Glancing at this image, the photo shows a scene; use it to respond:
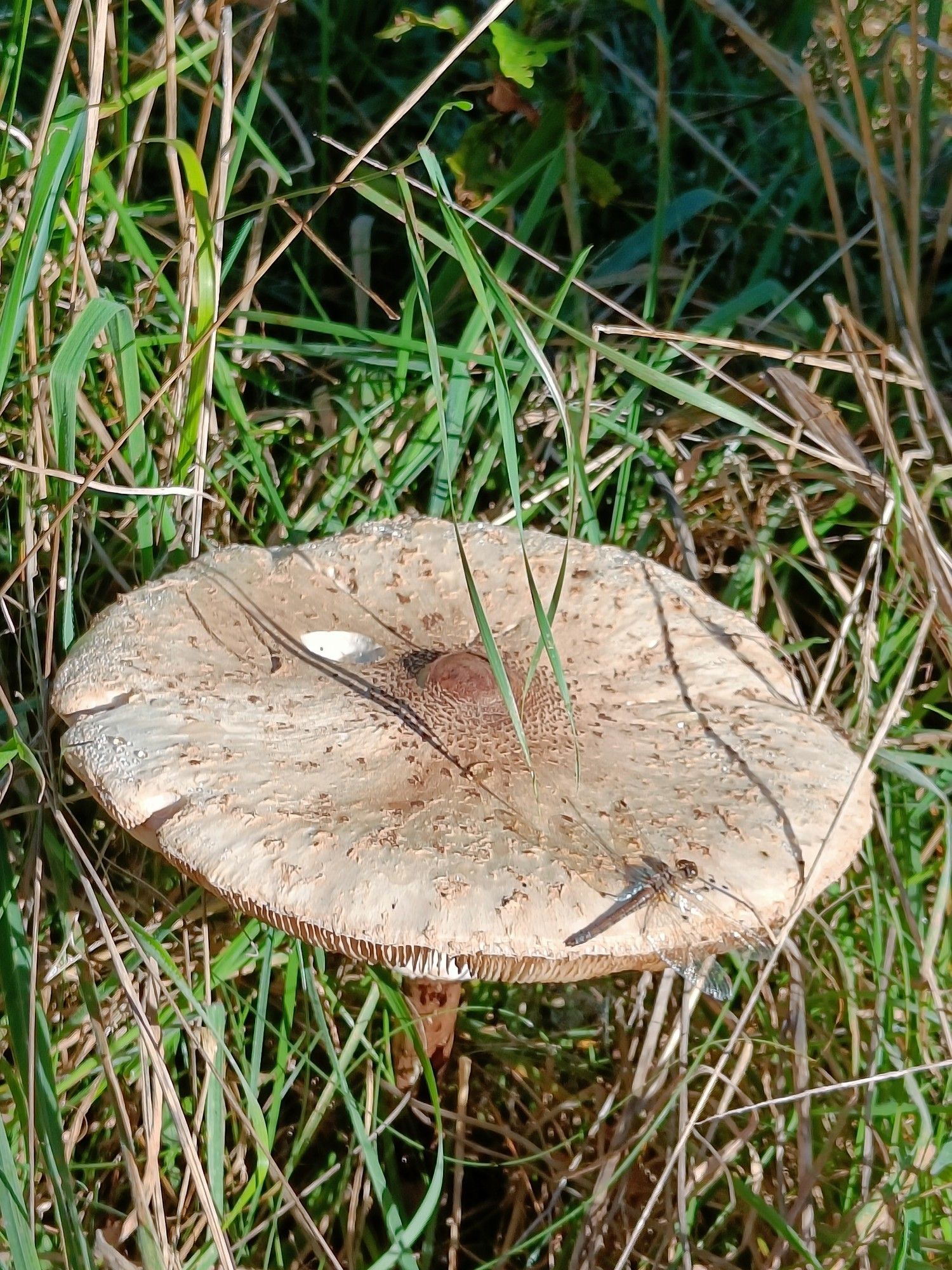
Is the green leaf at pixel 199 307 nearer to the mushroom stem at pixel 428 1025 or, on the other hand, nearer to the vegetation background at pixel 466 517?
the vegetation background at pixel 466 517

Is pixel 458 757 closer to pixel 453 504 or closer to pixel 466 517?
pixel 453 504

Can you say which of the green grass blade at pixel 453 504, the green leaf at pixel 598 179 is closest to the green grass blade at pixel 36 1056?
the green grass blade at pixel 453 504

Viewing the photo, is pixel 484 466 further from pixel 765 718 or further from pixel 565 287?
pixel 765 718

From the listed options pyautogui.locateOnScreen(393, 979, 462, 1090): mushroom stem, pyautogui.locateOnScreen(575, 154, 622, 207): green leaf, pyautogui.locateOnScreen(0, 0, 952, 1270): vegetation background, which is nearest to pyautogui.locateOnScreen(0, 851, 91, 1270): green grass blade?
pyautogui.locateOnScreen(0, 0, 952, 1270): vegetation background

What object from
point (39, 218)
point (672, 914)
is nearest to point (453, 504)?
point (672, 914)

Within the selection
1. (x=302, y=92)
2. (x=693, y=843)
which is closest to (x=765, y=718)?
(x=693, y=843)

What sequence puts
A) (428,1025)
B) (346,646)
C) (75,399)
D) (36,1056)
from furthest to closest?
(428,1025), (346,646), (75,399), (36,1056)
